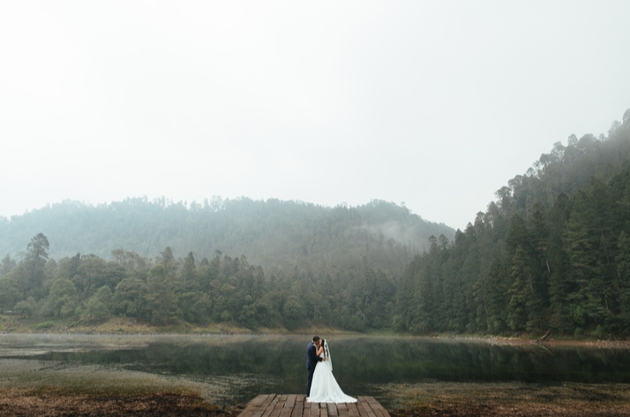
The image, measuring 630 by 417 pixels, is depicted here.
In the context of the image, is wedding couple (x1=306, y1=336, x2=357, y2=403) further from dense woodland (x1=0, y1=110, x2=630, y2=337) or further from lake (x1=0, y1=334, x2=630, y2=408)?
dense woodland (x1=0, y1=110, x2=630, y2=337)

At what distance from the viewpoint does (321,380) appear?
727 inches

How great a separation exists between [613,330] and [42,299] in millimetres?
136428

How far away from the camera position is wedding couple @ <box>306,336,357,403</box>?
18.1 meters

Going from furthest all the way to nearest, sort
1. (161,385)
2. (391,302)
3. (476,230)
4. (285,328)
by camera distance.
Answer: (391,302)
(285,328)
(476,230)
(161,385)

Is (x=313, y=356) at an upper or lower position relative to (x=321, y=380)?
upper

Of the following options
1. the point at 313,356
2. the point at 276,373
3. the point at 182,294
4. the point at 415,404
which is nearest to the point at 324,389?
the point at 313,356

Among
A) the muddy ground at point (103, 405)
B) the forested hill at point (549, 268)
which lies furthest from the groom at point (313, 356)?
the forested hill at point (549, 268)

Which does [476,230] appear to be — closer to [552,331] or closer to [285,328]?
[552,331]

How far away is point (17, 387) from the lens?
21422mm

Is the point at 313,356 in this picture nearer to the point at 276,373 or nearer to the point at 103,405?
the point at 103,405

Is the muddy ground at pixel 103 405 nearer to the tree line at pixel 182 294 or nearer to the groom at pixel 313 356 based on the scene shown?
the groom at pixel 313 356

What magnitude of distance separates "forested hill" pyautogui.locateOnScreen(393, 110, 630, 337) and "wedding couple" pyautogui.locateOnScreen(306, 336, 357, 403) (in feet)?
198

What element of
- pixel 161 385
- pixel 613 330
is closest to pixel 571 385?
pixel 161 385

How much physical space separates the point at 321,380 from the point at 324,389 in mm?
394
